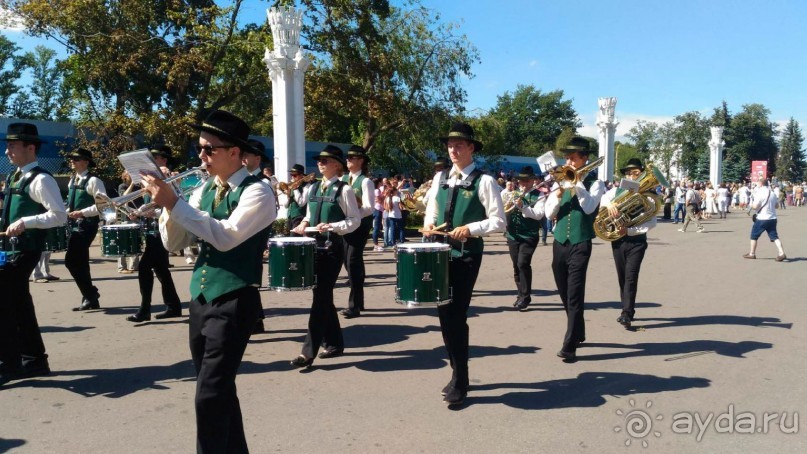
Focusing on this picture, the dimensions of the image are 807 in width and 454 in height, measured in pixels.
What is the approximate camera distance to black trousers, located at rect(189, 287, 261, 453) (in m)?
3.05

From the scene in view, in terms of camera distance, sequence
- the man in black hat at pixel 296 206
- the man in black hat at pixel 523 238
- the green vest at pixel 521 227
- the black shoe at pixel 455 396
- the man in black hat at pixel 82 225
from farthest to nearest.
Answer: the green vest at pixel 521 227 → the man in black hat at pixel 523 238 → the man in black hat at pixel 82 225 → the man in black hat at pixel 296 206 → the black shoe at pixel 455 396

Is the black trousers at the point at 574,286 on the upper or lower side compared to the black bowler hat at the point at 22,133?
lower

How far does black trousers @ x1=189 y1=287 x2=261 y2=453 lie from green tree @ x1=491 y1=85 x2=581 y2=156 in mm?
78146

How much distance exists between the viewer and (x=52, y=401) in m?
Answer: 4.93

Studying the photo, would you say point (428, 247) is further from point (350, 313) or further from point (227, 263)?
point (350, 313)

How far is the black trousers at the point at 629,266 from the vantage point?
732 centimetres

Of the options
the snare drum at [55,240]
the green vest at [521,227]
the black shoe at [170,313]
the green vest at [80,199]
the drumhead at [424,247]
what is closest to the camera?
the drumhead at [424,247]

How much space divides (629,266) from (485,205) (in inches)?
133

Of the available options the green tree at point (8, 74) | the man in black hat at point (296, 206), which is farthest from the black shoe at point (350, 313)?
the green tree at point (8, 74)

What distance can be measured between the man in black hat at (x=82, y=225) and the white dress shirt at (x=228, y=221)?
16.6 ft

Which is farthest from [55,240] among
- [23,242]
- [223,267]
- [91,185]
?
[223,267]

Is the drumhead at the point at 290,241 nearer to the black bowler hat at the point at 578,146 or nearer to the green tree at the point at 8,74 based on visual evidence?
the black bowler hat at the point at 578,146

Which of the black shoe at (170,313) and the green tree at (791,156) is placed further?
the green tree at (791,156)

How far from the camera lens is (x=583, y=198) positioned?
6.00 m
